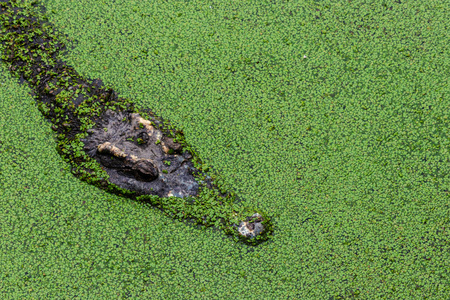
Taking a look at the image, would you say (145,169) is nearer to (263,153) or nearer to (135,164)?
(135,164)

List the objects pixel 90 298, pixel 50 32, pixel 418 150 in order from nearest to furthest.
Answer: pixel 90 298 < pixel 418 150 < pixel 50 32

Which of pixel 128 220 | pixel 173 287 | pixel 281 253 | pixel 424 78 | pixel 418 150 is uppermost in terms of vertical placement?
pixel 424 78

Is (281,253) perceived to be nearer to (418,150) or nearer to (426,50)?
(418,150)

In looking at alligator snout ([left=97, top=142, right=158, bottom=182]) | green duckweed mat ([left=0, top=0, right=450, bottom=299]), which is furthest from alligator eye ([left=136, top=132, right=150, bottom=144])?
green duckweed mat ([left=0, top=0, right=450, bottom=299])

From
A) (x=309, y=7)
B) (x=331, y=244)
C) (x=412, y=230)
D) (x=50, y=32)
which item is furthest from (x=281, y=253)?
(x=50, y=32)

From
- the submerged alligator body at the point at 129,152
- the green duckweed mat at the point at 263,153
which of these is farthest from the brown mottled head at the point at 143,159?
the green duckweed mat at the point at 263,153

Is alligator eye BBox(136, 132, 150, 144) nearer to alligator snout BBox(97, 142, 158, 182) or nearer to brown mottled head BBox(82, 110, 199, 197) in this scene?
brown mottled head BBox(82, 110, 199, 197)
